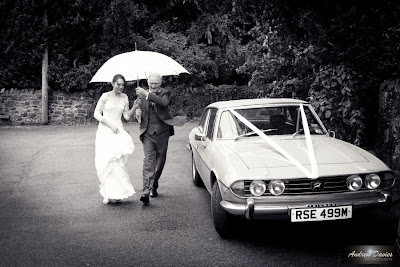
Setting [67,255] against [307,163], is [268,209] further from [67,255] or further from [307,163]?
[67,255]

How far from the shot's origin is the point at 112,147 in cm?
628

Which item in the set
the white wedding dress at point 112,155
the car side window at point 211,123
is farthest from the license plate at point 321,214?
the white wedding dress at point 112,155

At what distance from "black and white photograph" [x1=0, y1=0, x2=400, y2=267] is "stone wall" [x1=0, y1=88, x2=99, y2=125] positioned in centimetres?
646

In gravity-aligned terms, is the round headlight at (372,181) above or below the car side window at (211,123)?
below

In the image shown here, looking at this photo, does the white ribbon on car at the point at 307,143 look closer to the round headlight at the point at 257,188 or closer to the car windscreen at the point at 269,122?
the car windscreen at the point at 269,122

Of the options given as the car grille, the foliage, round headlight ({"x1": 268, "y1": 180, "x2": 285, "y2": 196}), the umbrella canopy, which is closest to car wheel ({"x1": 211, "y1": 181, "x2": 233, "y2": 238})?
the car grille

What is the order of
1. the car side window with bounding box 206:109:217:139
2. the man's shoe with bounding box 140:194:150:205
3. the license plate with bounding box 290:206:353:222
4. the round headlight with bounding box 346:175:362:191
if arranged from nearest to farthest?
the license plate with bounding box 290:206:353:222, the round headlight with bounding box 346:175:362:191, the car side window with bounding box 206:109:217:139, the man's shoe with bounding box 140:194:150:205

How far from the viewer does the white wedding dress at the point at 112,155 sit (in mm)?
6234

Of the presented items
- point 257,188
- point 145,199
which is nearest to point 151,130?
point 145,199

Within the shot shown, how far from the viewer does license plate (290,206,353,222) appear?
4094 millimetres

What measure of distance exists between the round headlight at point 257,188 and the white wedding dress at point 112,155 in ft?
8.55

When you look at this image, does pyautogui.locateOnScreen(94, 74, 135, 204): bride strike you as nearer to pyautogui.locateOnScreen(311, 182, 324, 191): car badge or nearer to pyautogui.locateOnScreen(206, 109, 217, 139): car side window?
pyautogui.locateOnScreen(206, 109, 217, 139): car side window

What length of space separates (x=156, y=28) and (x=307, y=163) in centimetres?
1988

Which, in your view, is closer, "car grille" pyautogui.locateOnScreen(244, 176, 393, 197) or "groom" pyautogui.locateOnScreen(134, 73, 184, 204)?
"car grille" pyautogui.locateOnScreen(244, 176, 393, 197)
